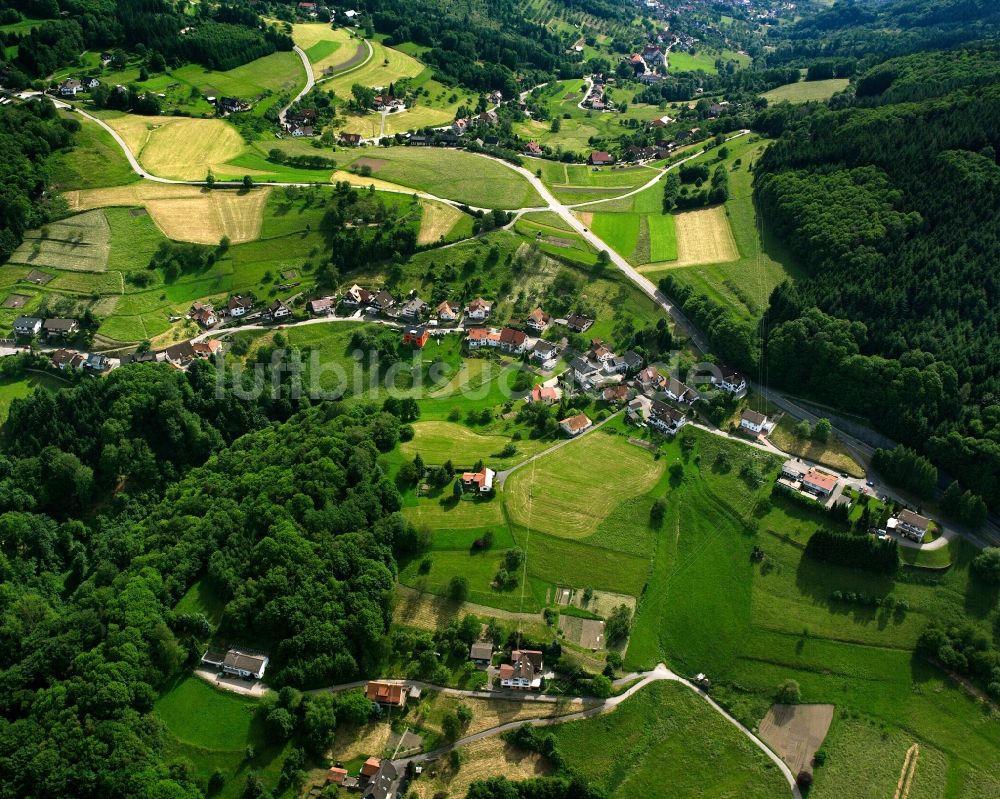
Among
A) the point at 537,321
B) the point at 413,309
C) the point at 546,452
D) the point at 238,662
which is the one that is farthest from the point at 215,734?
the point at 537,321

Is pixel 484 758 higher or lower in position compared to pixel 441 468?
lower

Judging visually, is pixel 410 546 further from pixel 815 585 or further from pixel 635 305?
pixel 635 305

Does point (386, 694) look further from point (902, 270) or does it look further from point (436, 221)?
point (902, 270)

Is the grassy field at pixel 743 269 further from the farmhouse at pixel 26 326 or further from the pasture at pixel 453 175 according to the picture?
the farmhouse at pixel 26 326

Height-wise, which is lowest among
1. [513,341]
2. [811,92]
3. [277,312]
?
[277,312]

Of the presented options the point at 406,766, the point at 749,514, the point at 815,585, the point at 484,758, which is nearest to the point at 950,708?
the point at 815,585

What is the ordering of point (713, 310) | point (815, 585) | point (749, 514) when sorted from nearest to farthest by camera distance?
point (815, 585), point (749, 514), point (713, 310)
